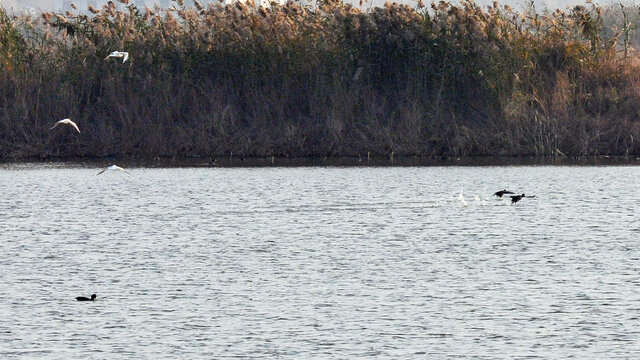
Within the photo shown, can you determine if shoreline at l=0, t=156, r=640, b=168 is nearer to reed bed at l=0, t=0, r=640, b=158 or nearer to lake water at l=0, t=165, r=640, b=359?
reed bed at l=0, t=0, r=640, b=158

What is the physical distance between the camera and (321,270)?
13.4 meters

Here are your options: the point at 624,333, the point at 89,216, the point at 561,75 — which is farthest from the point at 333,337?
the point at 561,75

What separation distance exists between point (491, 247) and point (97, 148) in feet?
45.1

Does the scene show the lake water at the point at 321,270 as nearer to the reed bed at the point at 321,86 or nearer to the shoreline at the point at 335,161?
the shoreline at the point at 335,161

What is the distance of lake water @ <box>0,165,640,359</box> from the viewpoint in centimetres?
1009

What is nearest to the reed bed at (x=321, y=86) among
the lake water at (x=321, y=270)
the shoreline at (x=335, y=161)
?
the shoreline at (x=335, y=161)

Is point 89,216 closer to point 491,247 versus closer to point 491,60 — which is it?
point 491,247

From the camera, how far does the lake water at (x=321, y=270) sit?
10086 millimetres

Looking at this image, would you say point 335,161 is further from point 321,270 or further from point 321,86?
point 321,270

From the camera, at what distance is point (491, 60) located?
27125mm

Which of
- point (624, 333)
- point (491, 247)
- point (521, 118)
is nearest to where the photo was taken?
point (624, 333)

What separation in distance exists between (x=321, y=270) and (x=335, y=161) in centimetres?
1307

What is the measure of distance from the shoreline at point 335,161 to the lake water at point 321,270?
2861mm

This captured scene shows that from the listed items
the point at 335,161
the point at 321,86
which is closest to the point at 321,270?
the point at 335,161
